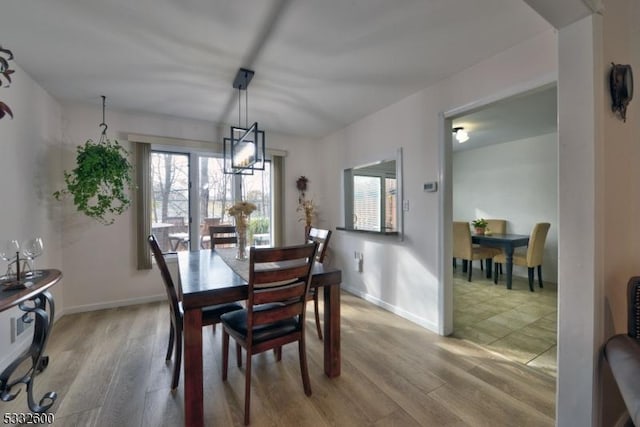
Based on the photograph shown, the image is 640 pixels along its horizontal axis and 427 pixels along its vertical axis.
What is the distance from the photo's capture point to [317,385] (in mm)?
1858

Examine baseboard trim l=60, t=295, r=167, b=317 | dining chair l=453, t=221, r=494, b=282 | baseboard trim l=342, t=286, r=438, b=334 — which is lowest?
baseboard trim l=342, t=286, r=438, b=334

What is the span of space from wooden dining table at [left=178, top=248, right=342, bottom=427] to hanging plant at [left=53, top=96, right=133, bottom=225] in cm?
146

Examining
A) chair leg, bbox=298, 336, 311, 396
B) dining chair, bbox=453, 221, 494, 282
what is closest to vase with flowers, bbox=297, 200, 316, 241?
dining chair, bbox=453, 221, 494, 282

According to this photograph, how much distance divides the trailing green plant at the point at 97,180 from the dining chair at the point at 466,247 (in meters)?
4.69

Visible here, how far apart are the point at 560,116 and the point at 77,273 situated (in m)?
4.59

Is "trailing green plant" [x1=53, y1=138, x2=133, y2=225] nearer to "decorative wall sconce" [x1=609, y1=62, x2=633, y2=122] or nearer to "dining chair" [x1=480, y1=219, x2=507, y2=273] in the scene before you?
"decorative wall sconce" [x1=609, y1=62, x2=633, y2=122]

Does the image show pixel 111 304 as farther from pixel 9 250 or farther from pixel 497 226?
pixel 497 226

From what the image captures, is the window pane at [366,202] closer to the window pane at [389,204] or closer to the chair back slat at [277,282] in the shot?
the window pane at [389,204]

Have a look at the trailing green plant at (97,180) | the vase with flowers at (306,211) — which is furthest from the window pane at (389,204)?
the trailing green plant at (97,180)

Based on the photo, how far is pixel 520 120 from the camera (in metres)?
3.68

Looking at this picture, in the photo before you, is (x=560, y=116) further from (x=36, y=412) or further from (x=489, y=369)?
(x=36, y=412)

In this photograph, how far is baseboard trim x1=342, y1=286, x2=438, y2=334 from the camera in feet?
8.94

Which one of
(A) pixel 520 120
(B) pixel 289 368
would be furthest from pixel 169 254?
(A) pixel 520 120

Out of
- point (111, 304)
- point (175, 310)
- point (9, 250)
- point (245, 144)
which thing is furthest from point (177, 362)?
point (111, 304)
